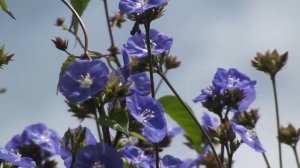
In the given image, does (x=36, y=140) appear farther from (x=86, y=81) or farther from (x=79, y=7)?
(x=86, y=81)

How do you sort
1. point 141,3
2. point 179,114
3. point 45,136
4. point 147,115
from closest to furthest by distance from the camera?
point 147,115
point 141,3
point 179,114
point 45,136

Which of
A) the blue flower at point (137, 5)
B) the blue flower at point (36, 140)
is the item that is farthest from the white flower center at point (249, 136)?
the blue flower at point (36, 140)

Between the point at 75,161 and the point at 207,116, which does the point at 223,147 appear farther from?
the point at 207,116

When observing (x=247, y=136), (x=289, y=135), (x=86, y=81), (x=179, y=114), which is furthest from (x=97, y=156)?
(x=289, y=135)

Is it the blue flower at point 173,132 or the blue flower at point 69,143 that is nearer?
the blue flower at point 69,143

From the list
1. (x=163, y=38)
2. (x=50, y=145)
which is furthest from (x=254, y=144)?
(x=50, y=145)

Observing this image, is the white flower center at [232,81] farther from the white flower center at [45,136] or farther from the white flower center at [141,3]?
the white flower center at [45,136]

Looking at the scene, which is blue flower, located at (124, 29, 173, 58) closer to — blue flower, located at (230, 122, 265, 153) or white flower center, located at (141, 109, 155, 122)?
white flower center, located at (141, 109, 155, 122)
